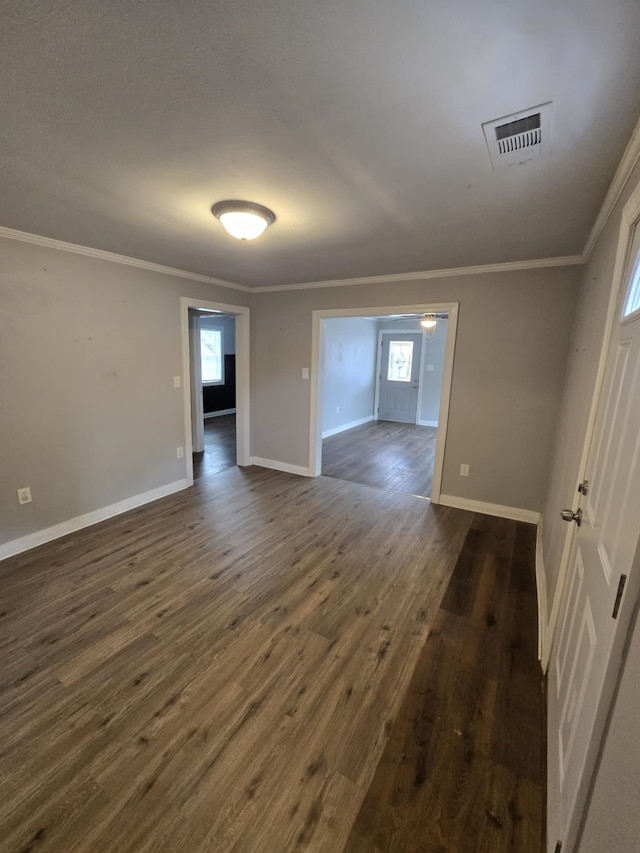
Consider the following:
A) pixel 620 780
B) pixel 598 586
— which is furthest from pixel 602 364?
pixel 620 780

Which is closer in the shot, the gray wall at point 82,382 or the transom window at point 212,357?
the gray wall at point 82,382

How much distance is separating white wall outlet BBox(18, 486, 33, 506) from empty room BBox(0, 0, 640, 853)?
25mm

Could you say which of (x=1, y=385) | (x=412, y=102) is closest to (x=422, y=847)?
(x=412, y=102)

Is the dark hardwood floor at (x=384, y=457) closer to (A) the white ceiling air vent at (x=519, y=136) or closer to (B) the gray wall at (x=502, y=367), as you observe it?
(B) the gray wall at (x=502, y=367)

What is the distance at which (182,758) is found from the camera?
4.50 feet

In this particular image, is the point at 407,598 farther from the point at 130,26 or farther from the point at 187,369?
the point at 187,369

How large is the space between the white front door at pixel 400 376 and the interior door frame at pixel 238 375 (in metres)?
4.13

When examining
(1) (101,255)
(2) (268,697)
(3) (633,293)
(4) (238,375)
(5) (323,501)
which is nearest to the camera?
(3) (633,293)

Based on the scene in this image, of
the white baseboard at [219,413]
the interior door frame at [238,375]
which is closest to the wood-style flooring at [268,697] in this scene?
the interior door frame at [238,375]

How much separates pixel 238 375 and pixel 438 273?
8.89 ft

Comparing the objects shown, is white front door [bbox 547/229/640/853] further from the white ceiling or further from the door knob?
the white ceiling

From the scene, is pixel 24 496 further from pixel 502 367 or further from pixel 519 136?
pixel 502 367

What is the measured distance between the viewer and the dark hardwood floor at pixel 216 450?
4816 millimetres

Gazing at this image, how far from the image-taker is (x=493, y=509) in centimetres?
355
